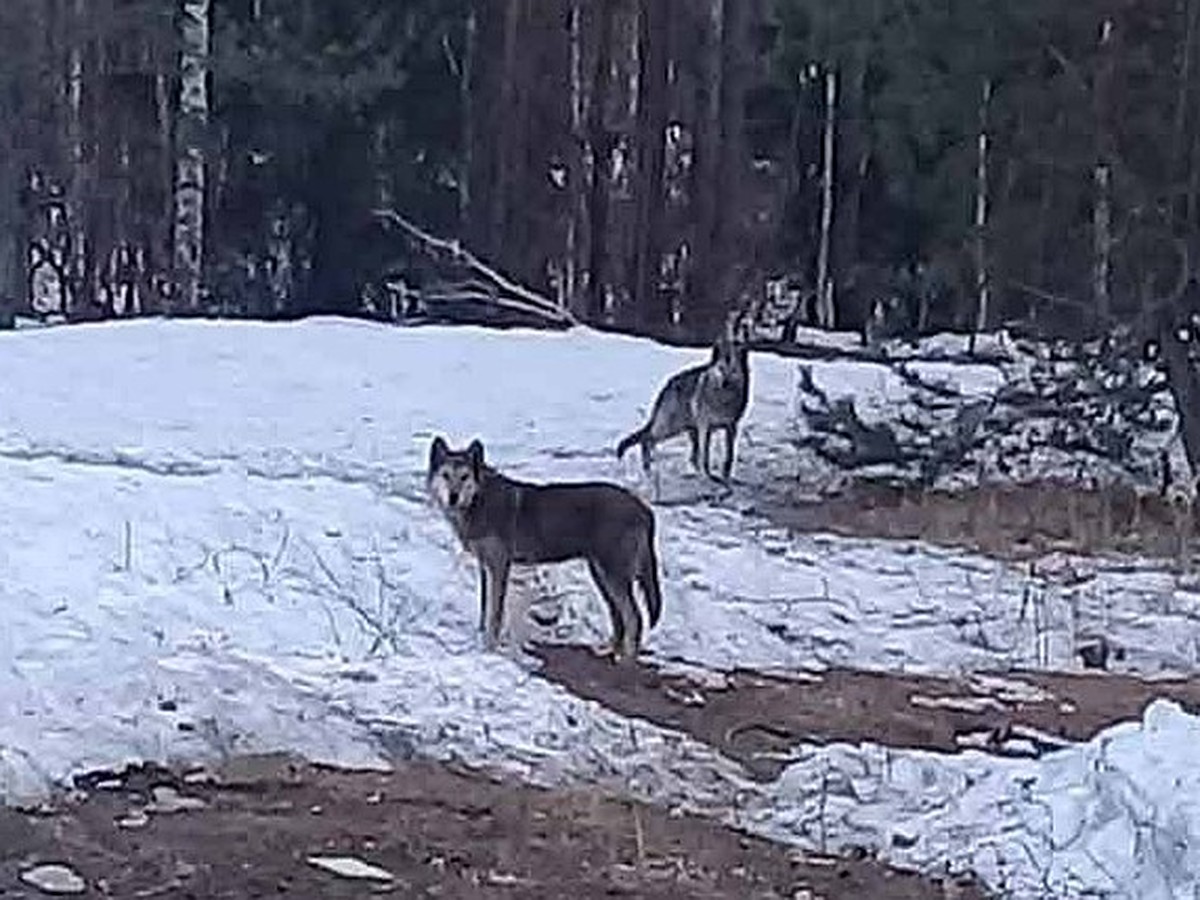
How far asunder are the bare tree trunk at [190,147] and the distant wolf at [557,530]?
62.6ft

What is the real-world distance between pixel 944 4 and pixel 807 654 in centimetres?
1379

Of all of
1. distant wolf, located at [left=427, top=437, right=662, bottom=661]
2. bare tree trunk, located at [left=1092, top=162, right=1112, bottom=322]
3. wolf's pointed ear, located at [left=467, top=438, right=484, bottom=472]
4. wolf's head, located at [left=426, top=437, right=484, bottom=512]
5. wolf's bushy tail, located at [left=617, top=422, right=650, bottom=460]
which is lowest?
wolf's bushy tail, located at [left=617, top=422, right=650, bottom=460]

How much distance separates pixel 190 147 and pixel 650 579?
19686 millimetres

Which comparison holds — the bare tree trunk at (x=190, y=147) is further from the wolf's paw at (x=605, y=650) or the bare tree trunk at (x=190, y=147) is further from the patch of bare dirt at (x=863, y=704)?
the patch of bare dirt at (x=863, y=704)

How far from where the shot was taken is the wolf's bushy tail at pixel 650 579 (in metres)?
11.0

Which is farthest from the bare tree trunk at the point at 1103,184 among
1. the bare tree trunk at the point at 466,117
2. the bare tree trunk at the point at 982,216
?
the bare tree trunk at the point at 466,117

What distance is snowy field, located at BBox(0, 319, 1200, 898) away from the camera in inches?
320

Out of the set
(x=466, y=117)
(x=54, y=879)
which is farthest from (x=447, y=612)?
(x=466, y=117)

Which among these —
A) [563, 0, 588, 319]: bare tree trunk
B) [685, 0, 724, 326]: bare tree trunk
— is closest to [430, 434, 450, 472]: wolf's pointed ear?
[685, 0, 724, 326]: bare tree trunk

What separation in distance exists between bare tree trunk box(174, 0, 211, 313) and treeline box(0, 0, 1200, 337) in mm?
51

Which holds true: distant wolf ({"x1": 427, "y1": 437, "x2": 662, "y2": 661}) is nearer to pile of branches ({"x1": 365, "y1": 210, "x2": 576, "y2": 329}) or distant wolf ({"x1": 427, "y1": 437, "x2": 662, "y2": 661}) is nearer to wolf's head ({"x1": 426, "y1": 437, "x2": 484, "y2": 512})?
wolf's head ({"x1": 426, "y1": 437, "x2": 484, "y2": 512})

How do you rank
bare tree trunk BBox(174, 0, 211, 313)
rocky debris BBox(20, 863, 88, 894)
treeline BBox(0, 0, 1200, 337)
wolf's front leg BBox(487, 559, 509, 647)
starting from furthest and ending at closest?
treeline BBox(0, 0, 1200, 337)
bare tree trunk BBox(174, 0, 211, 313)
wolf's front leg BBox(487, 559, 509, 647)
rocky debris BBox(20, 863, 88, 894)

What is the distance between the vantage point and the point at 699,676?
1086 centimetres

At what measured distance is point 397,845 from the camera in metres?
7.61
